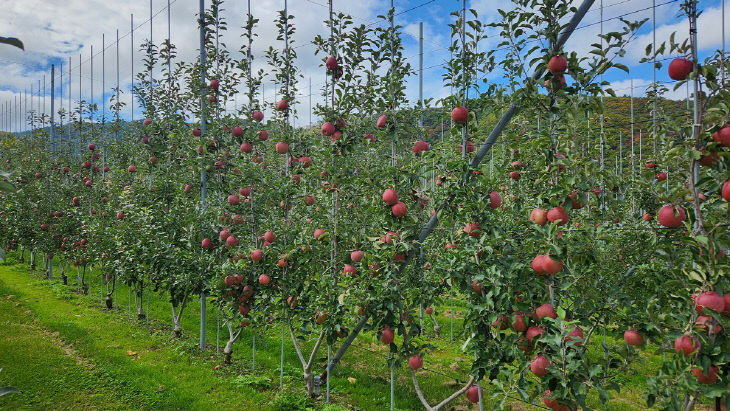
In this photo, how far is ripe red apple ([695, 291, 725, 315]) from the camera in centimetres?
192

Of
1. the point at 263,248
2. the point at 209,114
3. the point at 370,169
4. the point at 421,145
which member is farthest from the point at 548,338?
the point at 209,114

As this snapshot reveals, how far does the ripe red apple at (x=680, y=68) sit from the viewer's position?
2184mm

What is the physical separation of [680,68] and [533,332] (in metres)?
1.75

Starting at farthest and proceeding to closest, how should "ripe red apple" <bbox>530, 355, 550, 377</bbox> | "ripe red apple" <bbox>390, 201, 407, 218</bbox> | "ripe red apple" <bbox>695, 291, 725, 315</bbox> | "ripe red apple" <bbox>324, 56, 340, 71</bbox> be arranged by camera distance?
"ripe red apple" <bbox>324, 56, 340, 71</bbox>, "ripe red apple" <bbox>390, 201, 407, 218</bbox>, "ripe red apple" <bbox>530, 355, 550, 377</bbox>, "ripe red apple" <bbox>695, 291, 725, 315</bbox>

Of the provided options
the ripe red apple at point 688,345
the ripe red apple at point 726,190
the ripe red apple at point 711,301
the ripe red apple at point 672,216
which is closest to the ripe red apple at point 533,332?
the ripe red apple at point 688,345

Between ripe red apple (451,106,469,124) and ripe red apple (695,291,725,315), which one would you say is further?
ripe red apple (451,106,469,124)

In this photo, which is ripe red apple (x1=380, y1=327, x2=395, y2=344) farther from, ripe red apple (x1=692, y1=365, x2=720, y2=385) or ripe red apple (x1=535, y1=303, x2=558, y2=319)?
ripe red apple (x1=692, y1=365, x2=720, y2=385)

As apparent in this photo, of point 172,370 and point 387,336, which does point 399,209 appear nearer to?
point 387,336

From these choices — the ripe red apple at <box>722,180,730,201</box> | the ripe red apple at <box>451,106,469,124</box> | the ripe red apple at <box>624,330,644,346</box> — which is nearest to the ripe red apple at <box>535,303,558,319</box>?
the ripe red apple at <box>624,330,644,346</box>

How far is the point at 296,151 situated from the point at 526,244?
404 centimetres

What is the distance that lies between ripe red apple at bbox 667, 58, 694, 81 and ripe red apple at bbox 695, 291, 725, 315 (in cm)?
119

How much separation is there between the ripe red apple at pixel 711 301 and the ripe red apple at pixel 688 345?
0.18 m

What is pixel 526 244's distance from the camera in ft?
9.82

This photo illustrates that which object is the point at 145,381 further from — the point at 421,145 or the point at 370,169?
the point at 421,145
